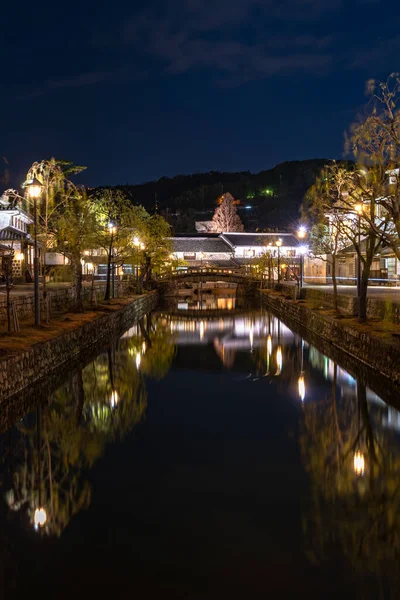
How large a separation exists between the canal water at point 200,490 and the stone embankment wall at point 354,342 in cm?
90

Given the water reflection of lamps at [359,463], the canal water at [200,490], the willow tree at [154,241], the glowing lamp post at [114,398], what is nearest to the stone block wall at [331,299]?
the canal water at [200,490]

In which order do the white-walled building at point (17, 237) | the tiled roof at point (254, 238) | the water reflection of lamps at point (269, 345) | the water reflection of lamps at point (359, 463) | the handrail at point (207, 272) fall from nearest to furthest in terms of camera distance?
1. the water reflection of lamps at point (359, 463)
2. the water reflection of lamps at point (269, 345)
3. the white-walled building at point (17, 237)
4. the handrail at point (207, 272)
5. the tiled roof at point (254, 238)

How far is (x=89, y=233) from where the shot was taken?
30.1 metres

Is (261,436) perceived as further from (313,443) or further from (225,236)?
(225,236)

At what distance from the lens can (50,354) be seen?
1842 centimetres

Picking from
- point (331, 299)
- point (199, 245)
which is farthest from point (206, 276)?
point (331, 299)

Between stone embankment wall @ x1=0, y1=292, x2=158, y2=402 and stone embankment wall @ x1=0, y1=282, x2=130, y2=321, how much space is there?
74.2 inches

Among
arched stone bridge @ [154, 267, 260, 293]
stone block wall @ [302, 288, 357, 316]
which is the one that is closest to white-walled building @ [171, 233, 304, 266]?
arched stone bridge @ [154, 267, 260, 293]

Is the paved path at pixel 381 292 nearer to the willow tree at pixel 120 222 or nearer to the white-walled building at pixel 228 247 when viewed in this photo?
the willow tree at pixel 120 222

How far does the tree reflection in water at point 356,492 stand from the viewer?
7547 millimetres

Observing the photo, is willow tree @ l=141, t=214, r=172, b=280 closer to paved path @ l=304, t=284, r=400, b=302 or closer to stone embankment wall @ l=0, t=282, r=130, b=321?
stone embankment wall @ l=0, t=282, r=130, b=321

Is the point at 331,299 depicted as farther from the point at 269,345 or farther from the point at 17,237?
the point at 17,237

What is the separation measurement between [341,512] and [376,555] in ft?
4.50

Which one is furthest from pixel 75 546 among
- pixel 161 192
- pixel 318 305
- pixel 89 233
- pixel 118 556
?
pixel 161 192
